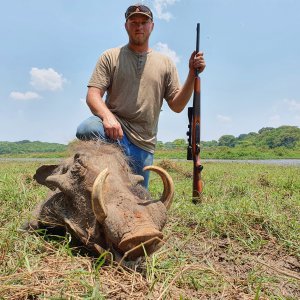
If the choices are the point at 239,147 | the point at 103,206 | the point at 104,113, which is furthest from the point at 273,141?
the point at 103,206

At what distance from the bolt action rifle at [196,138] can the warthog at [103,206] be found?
1943mm

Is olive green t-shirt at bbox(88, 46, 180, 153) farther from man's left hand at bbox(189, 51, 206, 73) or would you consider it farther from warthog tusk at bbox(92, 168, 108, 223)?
warthog tusk at bbox(92, 168, 108, 223)

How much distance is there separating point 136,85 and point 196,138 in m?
1.19

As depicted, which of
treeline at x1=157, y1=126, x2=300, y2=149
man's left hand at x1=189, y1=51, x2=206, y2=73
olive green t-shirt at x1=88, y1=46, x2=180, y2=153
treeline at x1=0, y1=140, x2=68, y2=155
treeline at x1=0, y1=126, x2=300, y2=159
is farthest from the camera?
treeline at x1=0, y1=140, x2=68, y2=155

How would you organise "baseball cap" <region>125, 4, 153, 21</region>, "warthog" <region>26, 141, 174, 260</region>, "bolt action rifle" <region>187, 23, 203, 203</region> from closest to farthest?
"warthog" <region>26, 141, 174, 260</region> < "baseball cap" <region>125, 4, 153, 21</region> < "bolt action rifle" <region>187, 23, 203, 203</region>

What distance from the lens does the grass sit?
2.23 meters

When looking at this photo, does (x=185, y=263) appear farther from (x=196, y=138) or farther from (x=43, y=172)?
(x=196, y=138)

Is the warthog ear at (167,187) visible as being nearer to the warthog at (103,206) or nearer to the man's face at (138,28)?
the warthog at (103,206)

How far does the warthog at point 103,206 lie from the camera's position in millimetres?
2439

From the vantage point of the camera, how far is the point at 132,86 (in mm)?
4570

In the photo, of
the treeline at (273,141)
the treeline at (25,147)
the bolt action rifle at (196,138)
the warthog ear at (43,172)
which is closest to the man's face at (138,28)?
the bolt action rifle at (196,138)

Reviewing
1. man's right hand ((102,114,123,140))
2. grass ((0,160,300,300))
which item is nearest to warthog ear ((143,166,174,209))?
grass ((0,160,300,300))

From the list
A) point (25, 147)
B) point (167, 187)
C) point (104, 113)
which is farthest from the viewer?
point (25, 147)

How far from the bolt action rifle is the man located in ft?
1.71
